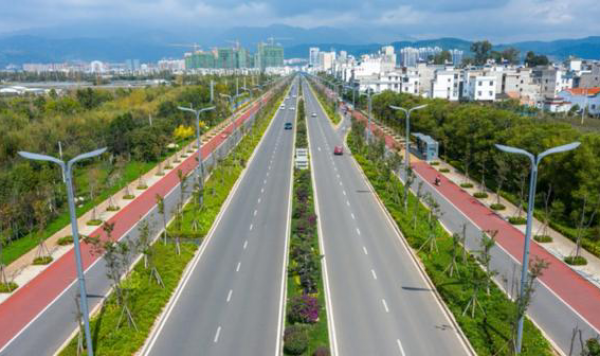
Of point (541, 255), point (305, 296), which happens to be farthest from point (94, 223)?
point (541, 255)

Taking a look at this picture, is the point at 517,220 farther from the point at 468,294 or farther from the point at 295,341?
the point at 295,341

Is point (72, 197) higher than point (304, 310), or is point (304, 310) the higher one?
point (72, 197)

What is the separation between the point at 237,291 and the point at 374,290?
5.60 m

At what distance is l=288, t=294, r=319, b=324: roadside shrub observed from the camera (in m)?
17.2

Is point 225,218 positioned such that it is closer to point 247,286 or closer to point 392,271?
point 247,286

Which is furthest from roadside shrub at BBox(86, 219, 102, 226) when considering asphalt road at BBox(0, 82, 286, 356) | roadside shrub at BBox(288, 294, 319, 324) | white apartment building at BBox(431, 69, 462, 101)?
white apartment building at BBox(431, 69, 462, 101)

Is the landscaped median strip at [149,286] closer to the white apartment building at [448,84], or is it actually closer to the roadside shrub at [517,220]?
the roadside shrub at [517,220]

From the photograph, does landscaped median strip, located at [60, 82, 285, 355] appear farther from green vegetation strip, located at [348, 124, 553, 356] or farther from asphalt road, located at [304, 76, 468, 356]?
green vegetation strip, located at [348, 124, 553, 356]

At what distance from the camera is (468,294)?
62.5ft

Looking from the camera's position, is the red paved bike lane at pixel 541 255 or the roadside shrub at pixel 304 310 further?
the red paved bike lane at pixel 541 255

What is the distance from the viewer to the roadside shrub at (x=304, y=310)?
17156mm

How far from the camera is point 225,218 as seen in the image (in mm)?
29812

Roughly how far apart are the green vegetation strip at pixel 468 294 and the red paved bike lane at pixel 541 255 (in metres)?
2.61

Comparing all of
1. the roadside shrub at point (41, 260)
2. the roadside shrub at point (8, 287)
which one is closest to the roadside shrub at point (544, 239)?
the roadside shrub at point (41, 260)
